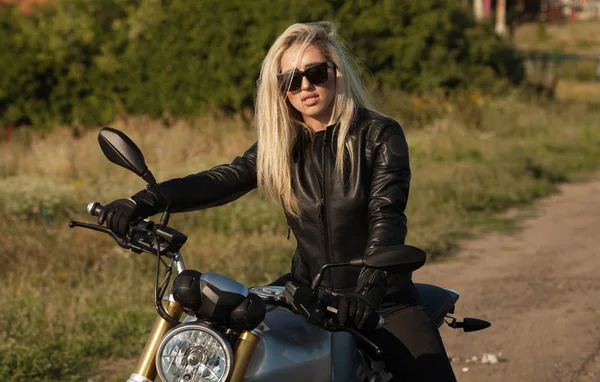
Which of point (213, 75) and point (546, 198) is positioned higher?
point (213, 75)

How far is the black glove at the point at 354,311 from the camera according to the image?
2.65m

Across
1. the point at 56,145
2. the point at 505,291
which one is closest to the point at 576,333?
the point at 505,291

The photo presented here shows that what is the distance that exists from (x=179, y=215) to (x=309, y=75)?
6387mm

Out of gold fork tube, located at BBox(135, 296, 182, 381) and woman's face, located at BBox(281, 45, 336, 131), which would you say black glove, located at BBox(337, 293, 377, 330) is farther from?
woman's face, located at BBox(281, 45, 336, 131)

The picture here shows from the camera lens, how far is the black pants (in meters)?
3.29

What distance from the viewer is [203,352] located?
8.14 feet

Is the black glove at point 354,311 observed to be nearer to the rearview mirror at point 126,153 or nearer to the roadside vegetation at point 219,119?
the rearview mirror at point 126,153

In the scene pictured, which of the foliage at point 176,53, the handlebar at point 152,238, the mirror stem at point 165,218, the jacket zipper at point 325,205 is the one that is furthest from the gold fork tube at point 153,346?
the foliage at point 176,53

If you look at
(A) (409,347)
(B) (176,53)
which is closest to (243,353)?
(A) (409,347)

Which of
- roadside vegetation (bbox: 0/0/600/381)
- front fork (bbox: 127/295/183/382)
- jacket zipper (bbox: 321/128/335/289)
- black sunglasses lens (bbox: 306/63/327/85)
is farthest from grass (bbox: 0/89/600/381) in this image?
front fork (bbox: 127/295/183/382)

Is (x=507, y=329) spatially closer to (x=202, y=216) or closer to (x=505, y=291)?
(x=505, y=291)

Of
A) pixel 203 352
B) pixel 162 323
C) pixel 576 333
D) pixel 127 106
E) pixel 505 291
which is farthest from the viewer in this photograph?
pixel 127 106

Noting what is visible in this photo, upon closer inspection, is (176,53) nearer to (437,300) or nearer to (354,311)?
(437,300)

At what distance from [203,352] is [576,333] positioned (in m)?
4.58
